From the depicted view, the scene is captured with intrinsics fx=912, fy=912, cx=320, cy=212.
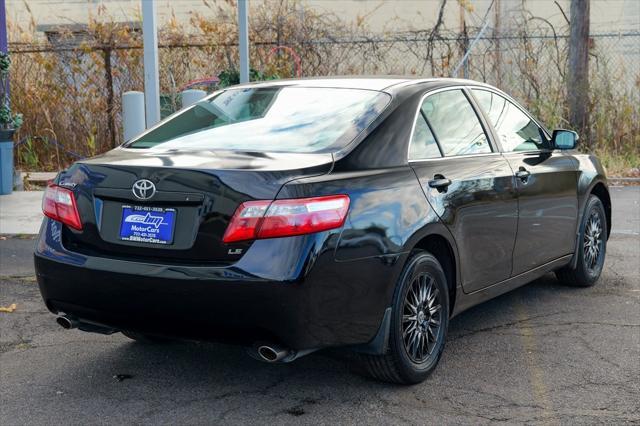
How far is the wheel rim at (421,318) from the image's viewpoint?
4.49 meters

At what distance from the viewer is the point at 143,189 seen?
4.09 m

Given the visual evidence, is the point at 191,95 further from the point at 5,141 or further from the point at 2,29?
the point at 2,29

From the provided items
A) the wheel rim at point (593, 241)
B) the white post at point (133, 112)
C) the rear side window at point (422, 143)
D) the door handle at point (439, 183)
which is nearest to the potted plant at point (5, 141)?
the white post at point (133, 112)

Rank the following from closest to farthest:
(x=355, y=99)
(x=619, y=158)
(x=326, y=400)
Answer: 1. (x=326, y=400)
2. (x=355, y=99)
3. (x=619, y=158)

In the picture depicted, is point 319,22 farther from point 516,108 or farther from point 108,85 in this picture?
point 516,108

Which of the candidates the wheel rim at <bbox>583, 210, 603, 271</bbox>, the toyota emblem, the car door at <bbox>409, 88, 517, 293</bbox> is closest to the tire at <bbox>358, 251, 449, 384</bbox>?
the car door at <bbox>409, 88, 517, 293</bbox>

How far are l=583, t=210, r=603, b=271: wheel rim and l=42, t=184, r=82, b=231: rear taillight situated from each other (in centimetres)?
381

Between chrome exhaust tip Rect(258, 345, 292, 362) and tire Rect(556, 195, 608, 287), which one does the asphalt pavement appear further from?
tire Rect(556, 195, 608, 287)

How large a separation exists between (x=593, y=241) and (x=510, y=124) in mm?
1395

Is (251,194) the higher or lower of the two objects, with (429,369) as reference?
higher

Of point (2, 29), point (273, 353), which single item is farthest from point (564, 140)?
point (2, 29)

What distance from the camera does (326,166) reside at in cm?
417

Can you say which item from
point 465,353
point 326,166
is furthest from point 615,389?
point 326,166

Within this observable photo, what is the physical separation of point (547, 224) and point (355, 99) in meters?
1.75
